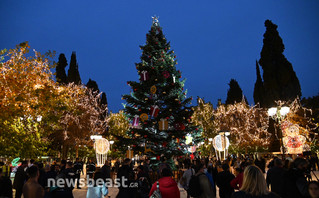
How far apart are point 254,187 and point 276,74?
Answer: 42.8 metres

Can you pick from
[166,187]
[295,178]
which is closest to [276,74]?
[295,178]

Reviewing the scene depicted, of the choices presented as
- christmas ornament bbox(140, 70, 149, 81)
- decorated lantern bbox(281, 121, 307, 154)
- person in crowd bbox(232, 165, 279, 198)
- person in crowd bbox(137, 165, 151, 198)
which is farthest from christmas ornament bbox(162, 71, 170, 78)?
person in crowd bbox(232, 165, 279, 198)

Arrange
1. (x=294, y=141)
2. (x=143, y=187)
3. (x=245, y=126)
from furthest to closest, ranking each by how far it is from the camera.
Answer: (x=245, y=126)
(x=294, y=141)
(x=143, y=187)

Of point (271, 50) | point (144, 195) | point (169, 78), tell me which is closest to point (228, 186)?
point (144, 195)

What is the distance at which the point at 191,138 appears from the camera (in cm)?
1992

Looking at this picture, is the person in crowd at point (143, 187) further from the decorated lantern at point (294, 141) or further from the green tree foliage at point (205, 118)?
the green tree foliage at point (205, 118)

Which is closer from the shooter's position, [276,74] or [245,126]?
[245,126]

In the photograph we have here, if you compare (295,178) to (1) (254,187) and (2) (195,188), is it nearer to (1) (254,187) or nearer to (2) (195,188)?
(2) (195,188)

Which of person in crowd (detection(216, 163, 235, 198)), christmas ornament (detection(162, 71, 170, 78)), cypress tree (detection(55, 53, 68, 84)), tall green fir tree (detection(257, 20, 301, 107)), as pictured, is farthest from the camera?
→ cypress tree (detection(55, 53, 68, 84))

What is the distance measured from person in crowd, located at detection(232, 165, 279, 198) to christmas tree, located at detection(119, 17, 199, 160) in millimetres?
15382

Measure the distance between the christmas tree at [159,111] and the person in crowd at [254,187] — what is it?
1538 cm

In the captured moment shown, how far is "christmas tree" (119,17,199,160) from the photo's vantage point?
1916cm

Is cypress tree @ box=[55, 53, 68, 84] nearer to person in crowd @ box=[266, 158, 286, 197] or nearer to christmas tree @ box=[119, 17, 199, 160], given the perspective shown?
christmas tree @ box=[119, 17, 199, 160]

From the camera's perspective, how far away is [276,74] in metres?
41.4
